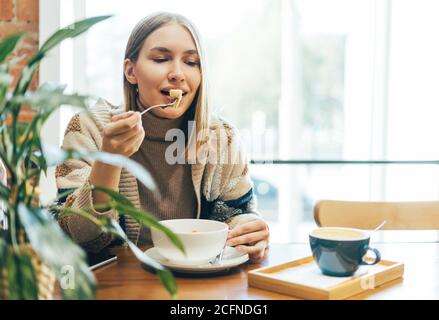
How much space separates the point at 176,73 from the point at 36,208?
0.78 metres

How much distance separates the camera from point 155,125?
1434mm

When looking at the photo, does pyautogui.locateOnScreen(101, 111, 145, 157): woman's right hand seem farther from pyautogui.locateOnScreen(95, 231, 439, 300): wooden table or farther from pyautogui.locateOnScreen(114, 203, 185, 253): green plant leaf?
pyautogui.locateOnScreen(114, 203, 185, 253): green plant leaf

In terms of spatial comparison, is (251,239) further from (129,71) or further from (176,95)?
(129,71)

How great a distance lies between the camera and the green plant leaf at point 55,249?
1.62 ft

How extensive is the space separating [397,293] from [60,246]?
1.78ft

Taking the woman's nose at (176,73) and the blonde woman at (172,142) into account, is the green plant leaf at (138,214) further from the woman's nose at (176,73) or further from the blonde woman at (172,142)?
the woman's nose at (176,73)

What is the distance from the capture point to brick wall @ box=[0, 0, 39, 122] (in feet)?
7.18

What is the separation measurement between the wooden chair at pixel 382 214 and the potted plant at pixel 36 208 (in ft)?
2.63

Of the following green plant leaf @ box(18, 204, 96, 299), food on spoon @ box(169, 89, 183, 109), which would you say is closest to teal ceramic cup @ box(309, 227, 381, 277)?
green plant leaf @ box(18, 204, 96, 299)

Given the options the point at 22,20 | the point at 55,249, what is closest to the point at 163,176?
the point at 55,249

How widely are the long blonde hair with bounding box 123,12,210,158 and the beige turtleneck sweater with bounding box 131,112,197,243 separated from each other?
2.2 inches

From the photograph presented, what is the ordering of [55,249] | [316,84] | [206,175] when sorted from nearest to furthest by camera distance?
[55,249]
[206,175]
[316,84]

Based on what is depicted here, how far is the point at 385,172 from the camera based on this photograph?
2684 mm

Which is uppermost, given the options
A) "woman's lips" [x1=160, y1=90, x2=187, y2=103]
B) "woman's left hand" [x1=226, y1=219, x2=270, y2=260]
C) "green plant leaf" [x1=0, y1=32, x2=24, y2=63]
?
"green plant leaf" [x1=0, y1=32, x2=24, y2=63]
